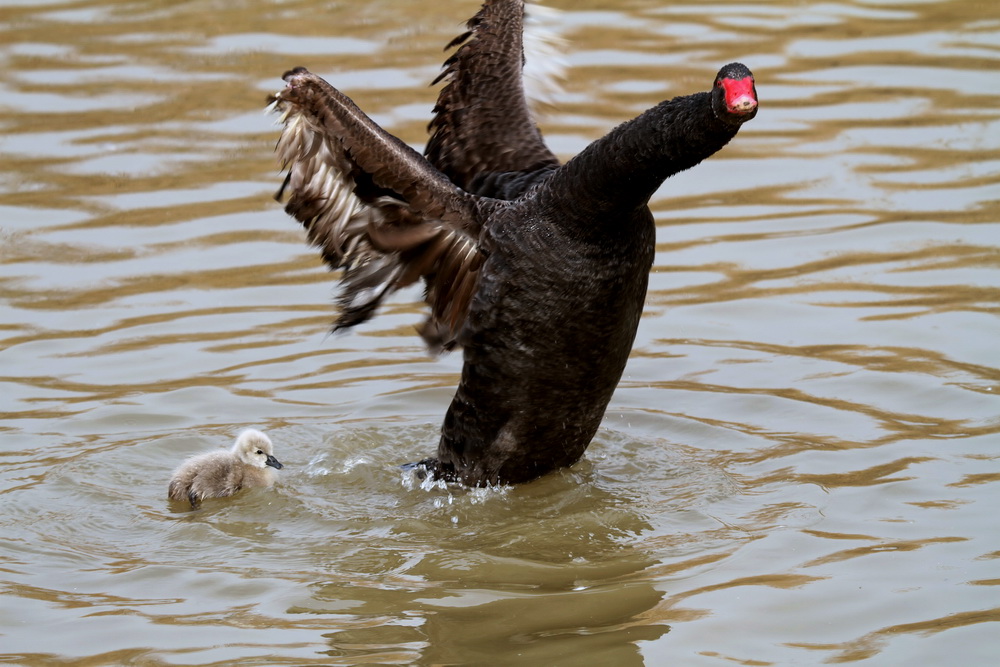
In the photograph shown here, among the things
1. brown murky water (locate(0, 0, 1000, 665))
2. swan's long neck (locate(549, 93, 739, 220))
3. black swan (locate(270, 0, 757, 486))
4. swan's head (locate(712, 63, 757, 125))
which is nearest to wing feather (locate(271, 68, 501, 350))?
black swan (locate(270, 0, 757, 486))

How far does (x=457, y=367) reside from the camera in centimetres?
923

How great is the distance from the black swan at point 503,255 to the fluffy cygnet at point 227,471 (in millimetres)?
753

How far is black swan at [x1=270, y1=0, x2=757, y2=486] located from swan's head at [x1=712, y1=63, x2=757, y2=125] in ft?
1.04

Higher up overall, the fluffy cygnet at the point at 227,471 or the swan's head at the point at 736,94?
the swan's head at the point at 736,94

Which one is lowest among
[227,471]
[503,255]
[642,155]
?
[227,471]

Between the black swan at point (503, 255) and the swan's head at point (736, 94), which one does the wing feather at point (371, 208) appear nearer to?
the black swan at point (503, 255)

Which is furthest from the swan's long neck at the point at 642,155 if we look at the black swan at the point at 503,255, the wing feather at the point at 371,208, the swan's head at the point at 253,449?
the swan's head at the point at 253,449

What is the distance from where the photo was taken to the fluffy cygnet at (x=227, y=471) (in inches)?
282

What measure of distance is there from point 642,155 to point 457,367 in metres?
3.25

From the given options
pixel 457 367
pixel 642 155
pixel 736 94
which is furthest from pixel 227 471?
pixel 736 94

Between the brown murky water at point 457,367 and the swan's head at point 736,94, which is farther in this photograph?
the brown murky water at point 457,367

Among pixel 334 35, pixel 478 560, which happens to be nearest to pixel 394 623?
pixel 478 560

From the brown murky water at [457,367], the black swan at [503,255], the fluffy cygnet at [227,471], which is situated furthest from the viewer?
the fluffy cygnet at [227,471]

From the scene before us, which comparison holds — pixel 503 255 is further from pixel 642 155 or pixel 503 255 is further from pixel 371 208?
pixel 642 155
